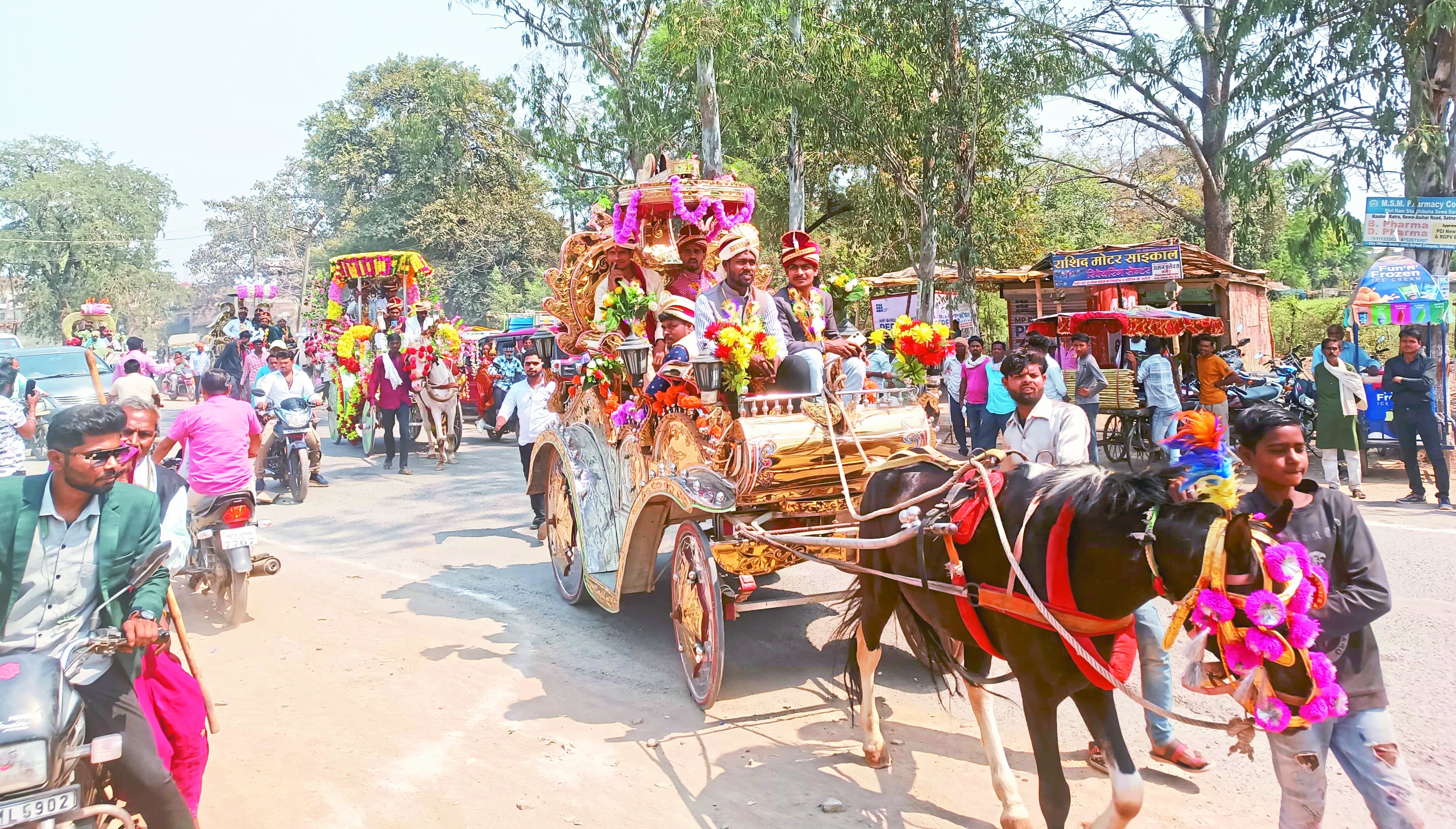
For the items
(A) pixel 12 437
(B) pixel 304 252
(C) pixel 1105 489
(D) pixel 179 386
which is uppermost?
(B) pixel 304 252

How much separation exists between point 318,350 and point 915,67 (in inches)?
485

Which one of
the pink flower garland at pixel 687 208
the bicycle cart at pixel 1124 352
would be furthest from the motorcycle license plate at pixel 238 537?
the bicycle cart at pixel 1124 352

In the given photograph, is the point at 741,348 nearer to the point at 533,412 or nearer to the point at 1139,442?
the point at 533,412

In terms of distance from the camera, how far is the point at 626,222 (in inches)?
258

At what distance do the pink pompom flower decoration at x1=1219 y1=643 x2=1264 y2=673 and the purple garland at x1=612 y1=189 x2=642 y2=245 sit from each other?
4.90 m

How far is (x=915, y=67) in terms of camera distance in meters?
14.1

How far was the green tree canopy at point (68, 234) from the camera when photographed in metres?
41.3

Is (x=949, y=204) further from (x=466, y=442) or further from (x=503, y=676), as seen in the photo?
(x=503, y=676)

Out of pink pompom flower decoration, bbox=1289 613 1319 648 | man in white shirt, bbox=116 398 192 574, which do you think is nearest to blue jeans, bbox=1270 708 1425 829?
pink pompom flower decoration, bbox=1289 613 1319 648

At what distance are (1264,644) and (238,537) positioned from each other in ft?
21.1

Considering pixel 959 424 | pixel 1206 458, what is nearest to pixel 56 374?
pixel 959 424

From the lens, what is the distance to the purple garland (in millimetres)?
6488

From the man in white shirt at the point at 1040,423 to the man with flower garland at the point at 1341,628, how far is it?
1.45 metres

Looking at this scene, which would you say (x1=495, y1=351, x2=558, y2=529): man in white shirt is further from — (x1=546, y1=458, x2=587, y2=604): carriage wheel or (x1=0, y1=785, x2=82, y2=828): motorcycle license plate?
(x1=0, y1=785, x2=82, y2=828): motorcycle license plate
